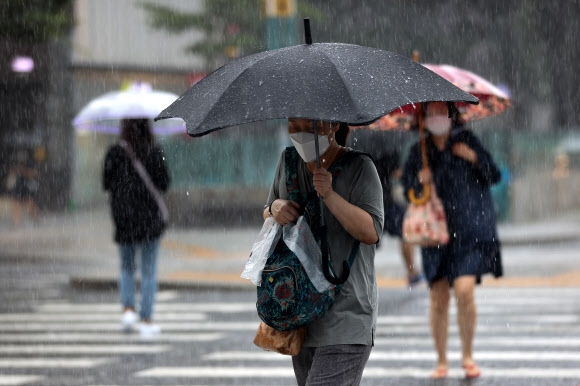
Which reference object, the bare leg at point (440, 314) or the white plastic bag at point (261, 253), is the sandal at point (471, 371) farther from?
the white plastic bag at point (261, 253)

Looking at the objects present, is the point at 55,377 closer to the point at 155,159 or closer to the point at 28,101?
the point at 155,159

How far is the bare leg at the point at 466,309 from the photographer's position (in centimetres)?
737

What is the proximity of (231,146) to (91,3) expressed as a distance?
26.2ft

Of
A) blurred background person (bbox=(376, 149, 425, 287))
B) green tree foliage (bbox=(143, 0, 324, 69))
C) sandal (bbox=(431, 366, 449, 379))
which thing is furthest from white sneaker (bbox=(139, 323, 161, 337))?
green tree foliage (bbox=(143, 0, 324, 69))

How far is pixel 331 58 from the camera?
4398 millimetres

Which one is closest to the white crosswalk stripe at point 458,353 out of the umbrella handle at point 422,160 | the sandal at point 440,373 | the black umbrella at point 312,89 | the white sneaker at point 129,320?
the sandal at point 440,373

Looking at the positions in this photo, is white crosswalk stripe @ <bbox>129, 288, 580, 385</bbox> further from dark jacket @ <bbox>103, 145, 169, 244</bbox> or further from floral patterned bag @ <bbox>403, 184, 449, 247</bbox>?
dark jacket @ <bbox>103, 145, 169, 244</bbox>

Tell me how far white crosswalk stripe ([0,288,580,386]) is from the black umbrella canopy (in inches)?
142

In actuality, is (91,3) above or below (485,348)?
above

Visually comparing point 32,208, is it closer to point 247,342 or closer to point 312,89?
point 247,342

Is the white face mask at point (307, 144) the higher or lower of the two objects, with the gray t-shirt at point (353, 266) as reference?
higher

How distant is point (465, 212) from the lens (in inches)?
293

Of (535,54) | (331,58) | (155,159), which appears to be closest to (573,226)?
(535,54)

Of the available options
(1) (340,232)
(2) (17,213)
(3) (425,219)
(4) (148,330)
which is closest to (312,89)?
(1) (340,232)
